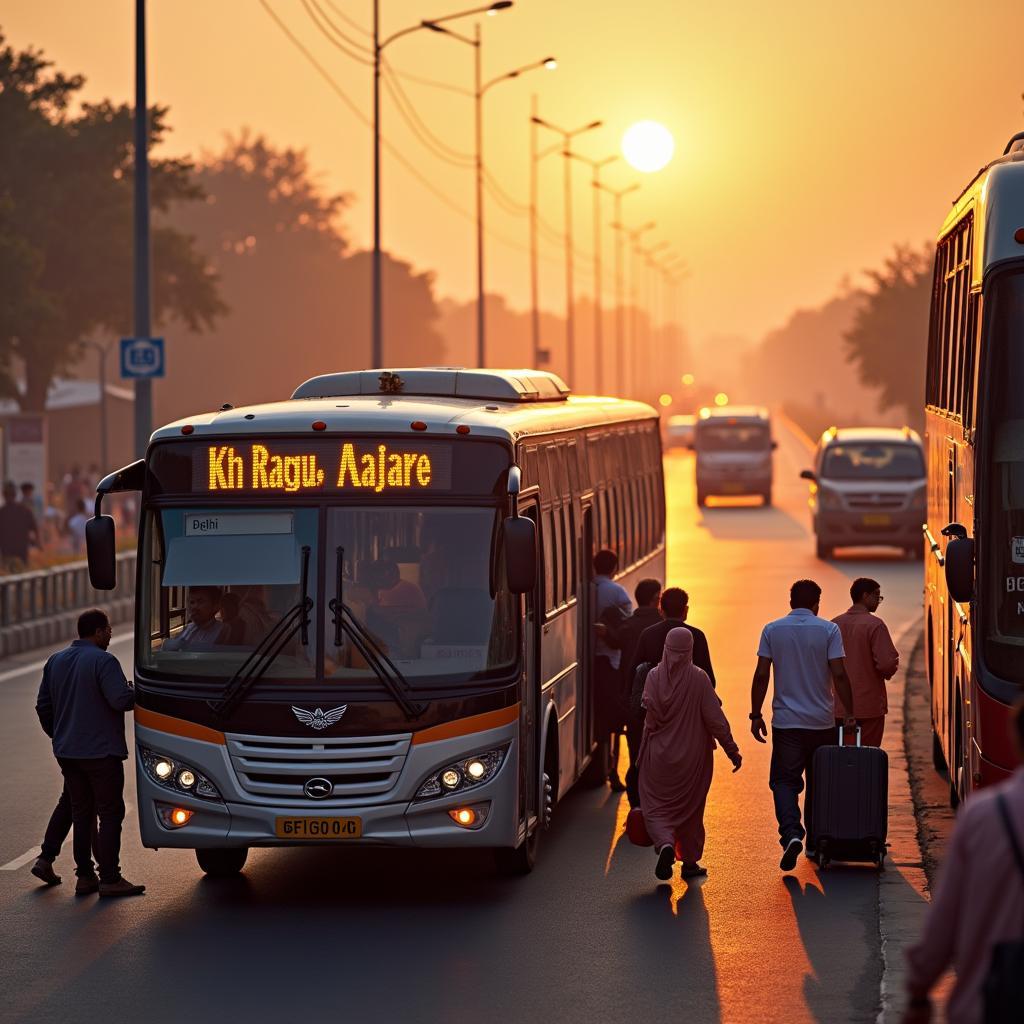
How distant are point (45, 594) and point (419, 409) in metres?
16.8

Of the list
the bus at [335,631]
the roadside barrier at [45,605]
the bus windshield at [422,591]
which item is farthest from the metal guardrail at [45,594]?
the bus windshield at [422,591]

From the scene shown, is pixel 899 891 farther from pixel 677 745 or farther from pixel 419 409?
pixel 419 409

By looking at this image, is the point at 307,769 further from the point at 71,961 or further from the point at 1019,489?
the point at 1019,489

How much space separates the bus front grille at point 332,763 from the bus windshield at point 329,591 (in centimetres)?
32

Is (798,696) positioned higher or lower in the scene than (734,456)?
higher

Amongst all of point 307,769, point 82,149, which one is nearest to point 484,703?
point 307,769

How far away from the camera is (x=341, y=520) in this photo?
11852mm

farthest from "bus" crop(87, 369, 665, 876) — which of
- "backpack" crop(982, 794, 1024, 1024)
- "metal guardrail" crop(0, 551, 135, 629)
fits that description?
"metal guardrail" crop(0, 551, 135, 629)

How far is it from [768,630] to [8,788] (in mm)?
6270

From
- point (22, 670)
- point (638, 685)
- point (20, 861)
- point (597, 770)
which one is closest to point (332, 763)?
point (638, 685)

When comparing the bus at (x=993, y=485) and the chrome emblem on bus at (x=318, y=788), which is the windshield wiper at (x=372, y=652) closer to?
the chrome emblem on bus at (x=318, y=788)

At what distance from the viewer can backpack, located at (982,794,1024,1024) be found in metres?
5.47

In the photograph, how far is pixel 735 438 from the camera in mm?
57906

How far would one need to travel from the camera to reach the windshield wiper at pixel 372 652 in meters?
11.5
